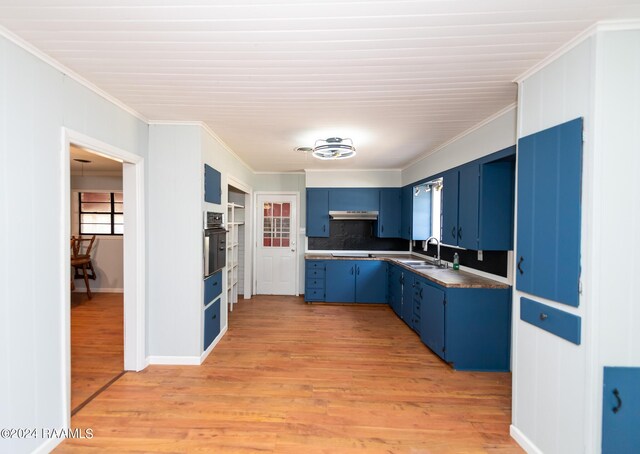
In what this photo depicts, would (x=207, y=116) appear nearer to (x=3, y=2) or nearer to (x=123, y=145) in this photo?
(x=123, y=145)

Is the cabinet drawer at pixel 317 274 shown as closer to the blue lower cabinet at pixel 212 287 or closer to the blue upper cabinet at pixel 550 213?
A: the blue lower cabinet at pixel 212 287

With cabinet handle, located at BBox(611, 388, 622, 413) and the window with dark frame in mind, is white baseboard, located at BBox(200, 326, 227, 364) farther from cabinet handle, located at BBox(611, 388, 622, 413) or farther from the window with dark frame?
the window with dark frame

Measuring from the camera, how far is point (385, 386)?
8.48 ft

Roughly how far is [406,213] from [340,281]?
1.66 meters

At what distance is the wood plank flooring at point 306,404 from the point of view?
1.92m

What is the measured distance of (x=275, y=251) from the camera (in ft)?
18.9

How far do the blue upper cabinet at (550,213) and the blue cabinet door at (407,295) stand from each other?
194 cm

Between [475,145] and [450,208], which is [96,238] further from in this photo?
[475,145]

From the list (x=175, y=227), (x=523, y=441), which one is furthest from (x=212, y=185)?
(x=523, y=441)

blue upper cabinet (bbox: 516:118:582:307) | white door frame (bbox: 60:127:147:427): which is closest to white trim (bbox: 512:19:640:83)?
blue upper cabinet (bbox: 516:118:582:307)

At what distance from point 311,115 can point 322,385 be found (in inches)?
98.4

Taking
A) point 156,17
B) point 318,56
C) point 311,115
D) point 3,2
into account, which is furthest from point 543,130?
point 3,2

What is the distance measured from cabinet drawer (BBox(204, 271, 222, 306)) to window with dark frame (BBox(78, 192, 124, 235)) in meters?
3.72

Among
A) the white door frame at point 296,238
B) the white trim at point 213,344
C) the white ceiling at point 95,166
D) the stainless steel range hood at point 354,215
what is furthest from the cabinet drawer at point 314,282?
the white ceiling at point 95,166
